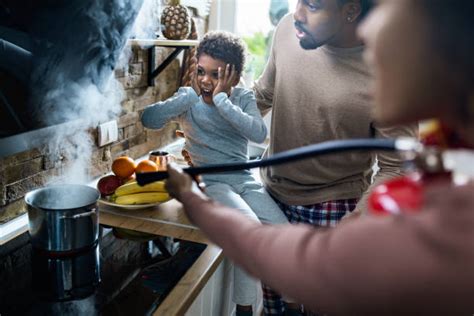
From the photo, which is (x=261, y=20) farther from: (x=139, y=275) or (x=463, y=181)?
(x=463, y=181)

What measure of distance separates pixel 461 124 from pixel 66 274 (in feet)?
3.08

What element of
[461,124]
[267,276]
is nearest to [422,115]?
[461,124]

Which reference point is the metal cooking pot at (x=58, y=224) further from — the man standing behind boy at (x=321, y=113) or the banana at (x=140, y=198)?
the man standing behind boy at (x=321, y=113)

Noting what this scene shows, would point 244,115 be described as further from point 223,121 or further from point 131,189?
point 131,189

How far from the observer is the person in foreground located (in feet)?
1.46

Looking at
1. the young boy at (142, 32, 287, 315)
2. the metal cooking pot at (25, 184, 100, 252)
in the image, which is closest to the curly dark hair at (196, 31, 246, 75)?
the young boy at (142, 32, 287, 315)

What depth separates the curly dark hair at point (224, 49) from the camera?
5.27 ft

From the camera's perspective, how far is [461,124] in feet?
1.55

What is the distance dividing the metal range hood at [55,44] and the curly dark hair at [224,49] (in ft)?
0.95

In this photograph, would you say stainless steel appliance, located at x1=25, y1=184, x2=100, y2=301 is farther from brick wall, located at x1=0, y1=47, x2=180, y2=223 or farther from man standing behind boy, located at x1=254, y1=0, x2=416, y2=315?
man standing behind boy, located at x1=254, y1=0, x2=416, y2=315

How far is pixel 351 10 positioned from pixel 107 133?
0.94 meters

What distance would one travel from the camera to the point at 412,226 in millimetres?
466

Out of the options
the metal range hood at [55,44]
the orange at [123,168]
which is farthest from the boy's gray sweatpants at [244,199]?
the metal range hood at [55,44]

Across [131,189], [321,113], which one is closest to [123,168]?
[131,189]
